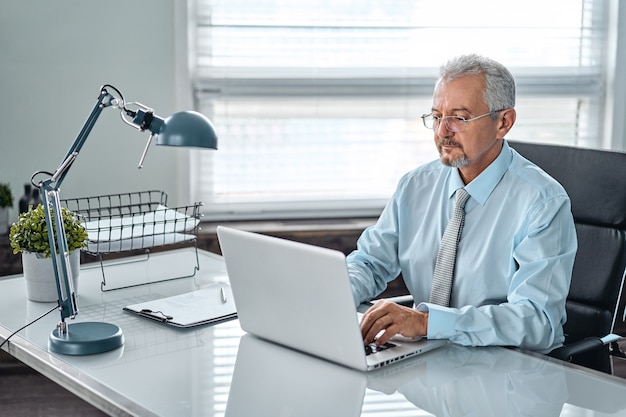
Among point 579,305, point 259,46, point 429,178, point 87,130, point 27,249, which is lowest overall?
point 579,305

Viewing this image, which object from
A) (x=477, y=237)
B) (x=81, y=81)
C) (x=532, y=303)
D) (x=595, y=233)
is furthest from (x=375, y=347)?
(x=81, y=81)

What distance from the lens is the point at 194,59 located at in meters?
3.50

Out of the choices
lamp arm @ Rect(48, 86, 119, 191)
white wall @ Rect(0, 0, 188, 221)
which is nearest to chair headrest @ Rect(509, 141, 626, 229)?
lamp arm @ Rect(48, 86, 119, 191)

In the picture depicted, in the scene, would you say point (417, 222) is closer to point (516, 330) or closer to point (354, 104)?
point (516, 330)

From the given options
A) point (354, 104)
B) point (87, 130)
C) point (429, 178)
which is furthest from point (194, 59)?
point (87, 130)

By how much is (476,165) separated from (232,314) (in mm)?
674

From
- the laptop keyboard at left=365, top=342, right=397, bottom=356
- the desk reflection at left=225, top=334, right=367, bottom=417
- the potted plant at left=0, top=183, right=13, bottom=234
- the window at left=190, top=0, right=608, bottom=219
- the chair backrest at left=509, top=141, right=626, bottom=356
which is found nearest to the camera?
the desk reflection at left=225, top=334, right=367, bottom=417

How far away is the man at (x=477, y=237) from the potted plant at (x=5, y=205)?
1569 mm

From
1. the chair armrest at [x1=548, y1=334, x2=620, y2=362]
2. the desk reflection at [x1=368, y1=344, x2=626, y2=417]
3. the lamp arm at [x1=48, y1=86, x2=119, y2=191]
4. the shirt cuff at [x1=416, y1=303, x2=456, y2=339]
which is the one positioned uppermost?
the lamp arm at [x1=48, y1=86, x2=119, y2=191]

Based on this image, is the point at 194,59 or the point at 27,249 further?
the point at 194,59

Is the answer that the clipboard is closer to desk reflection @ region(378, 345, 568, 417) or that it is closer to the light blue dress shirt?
the light blue dress shirt

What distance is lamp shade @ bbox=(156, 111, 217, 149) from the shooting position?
1661 millimetres

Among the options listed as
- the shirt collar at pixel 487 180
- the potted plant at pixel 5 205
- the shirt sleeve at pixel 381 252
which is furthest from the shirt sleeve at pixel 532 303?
the potted plant at pixel 5 205

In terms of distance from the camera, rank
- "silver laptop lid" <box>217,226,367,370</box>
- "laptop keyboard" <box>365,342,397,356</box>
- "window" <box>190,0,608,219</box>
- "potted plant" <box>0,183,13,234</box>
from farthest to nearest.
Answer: "window" <box>190,0,608,219</box> < "potted plant" <box>0,183,13,234</box> < "laptop keyboard" <box>365,342,397,356</box> < "silver laptop lid" <box>217,226,367,370</box>
